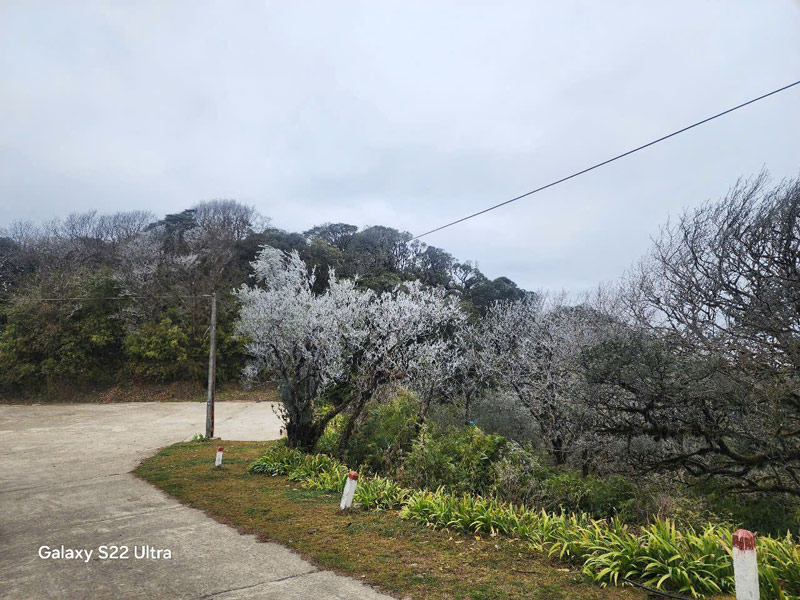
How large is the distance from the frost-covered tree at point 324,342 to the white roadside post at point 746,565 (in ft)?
22.6

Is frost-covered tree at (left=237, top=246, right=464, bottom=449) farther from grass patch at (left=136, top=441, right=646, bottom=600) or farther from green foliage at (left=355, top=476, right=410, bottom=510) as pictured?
green foliage at (left=355, top=476, right=410, bottom=510)

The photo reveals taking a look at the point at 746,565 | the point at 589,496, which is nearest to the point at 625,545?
the point at 746,565

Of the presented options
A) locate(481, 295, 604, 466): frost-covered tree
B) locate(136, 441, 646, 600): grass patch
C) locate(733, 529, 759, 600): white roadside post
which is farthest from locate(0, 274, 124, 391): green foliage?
locate(733, 529, 759, 600): white roadside post

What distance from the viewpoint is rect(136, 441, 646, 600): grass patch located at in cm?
399

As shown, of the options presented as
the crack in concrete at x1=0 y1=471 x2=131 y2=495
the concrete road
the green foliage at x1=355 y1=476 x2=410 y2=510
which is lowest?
the crack in concrete at x1=0 y1=471 x2=131 y2=495

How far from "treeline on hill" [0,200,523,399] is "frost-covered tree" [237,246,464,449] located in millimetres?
16168

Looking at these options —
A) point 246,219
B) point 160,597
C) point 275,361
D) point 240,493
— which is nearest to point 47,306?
point 246,219

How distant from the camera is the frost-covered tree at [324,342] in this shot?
9625 mm

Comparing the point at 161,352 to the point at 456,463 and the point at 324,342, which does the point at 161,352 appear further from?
the point at 456,463

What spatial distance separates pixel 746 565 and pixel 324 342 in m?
7.61

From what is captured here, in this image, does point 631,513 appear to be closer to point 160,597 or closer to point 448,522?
point 448,522

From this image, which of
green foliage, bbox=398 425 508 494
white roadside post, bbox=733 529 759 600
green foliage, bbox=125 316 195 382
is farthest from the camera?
green foliage, bbox=125 316 195 382

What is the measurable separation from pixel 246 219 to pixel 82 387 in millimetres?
17249

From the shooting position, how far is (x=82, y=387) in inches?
1072
